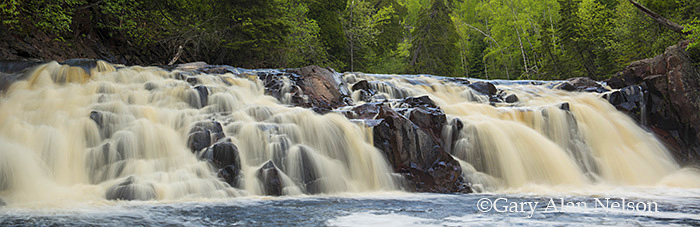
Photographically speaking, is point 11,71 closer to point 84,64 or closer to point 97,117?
point 84,64

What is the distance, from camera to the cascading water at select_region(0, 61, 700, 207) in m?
6.25

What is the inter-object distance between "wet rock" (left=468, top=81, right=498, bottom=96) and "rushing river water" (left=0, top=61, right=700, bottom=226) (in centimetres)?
310

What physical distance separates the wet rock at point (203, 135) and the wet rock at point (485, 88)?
957 cm

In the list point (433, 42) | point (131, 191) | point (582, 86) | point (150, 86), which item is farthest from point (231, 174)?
point (433, 42)

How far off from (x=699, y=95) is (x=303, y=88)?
34.5 feet

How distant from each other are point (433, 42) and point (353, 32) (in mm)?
6336

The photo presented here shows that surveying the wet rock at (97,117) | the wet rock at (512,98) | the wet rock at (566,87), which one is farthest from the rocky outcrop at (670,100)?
the wet rock at (97,117)

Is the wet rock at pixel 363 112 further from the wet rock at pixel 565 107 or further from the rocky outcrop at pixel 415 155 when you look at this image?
the wet rock at pixel 565 107

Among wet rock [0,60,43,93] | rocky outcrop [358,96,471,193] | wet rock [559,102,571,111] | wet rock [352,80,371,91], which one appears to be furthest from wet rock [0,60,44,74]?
wet rock [559,102,571,111]

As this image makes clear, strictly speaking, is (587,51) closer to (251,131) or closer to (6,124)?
(251,131)

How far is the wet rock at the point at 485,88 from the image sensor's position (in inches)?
564

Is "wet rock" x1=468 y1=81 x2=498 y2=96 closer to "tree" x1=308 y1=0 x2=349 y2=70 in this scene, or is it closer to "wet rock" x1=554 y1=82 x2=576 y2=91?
"wet rock" x1=554 y1=82 x2=576 y2=91

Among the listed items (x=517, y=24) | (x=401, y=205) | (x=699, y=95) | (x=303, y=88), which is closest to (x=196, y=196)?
(x=401, y=205)

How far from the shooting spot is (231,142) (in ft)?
23.6
